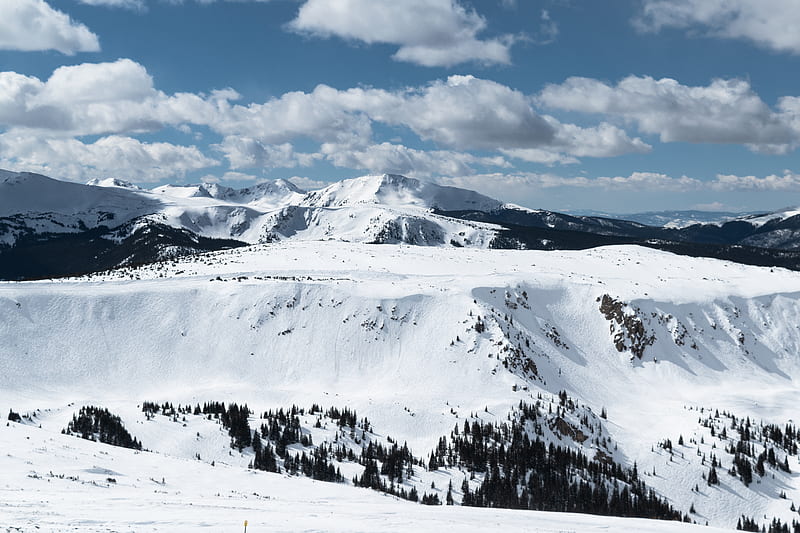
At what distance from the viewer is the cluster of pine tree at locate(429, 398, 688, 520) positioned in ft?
236

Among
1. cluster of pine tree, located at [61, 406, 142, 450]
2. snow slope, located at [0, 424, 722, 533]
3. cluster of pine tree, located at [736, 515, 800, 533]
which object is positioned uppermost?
snow slope, located at [0, 424, 722, 533]

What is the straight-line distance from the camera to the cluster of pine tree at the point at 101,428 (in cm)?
6912

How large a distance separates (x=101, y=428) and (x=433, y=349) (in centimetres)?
5915

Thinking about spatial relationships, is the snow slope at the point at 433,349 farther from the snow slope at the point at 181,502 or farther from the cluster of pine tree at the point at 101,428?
the snow slope at the point at 181,502

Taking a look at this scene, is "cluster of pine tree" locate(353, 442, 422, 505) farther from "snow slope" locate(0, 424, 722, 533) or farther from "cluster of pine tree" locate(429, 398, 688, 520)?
"snow slope" locate(0, 424, 722, 533)

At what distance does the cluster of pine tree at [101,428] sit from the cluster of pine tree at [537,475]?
4139 centimetres

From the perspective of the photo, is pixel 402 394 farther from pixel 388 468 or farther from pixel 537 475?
pixel 537 475

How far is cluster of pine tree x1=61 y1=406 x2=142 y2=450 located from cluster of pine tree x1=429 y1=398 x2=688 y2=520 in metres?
41.4

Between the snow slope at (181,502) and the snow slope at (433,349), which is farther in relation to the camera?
the snow slope at (433,349)

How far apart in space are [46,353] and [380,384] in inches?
2496

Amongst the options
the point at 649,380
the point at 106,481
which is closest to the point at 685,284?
the point at 649,380

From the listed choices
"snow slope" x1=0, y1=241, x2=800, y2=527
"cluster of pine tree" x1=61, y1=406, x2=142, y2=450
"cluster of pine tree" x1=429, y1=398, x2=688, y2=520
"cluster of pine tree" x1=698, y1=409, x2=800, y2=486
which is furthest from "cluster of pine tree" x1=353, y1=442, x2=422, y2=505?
"cluster of pine tree" x1=698, y1=409, x2=800, y2=486

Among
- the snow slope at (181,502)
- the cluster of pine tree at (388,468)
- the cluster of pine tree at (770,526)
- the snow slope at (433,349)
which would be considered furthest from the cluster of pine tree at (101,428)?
the cluster of pine tree at (770,526)

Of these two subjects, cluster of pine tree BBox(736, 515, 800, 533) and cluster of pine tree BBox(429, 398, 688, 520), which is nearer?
cluster of pine tree BBox(736, 515, 800, 533)
